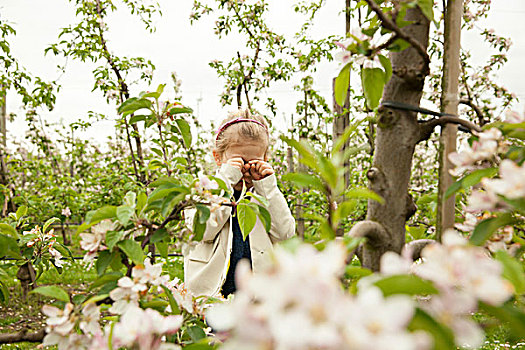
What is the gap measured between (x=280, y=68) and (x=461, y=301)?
4.63m

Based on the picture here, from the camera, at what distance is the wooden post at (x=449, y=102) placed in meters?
0.73

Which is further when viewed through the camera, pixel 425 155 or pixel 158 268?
pixel 425 155

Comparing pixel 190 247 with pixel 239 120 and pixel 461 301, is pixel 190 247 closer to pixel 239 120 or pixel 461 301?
pixel 461 301

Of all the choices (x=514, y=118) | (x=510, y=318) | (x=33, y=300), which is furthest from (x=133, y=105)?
(x=33, y=300)

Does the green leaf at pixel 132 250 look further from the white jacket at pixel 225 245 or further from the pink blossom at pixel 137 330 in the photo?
the white jacket at pixel 225 245

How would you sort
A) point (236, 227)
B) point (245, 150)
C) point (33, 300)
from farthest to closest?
point (33, 300) → point (236, 227) → point (245, 150)

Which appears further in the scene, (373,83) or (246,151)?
(246,151)

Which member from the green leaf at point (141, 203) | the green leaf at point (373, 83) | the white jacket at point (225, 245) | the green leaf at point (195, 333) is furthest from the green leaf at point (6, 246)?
the green leaf at point (373, 83)

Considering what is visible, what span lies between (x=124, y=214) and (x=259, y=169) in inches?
45.2

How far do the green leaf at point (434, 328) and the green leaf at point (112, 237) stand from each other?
567 mm

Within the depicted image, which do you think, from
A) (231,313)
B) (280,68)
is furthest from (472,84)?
(231,313)

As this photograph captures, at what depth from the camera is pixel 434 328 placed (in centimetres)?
35

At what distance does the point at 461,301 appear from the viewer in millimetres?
365

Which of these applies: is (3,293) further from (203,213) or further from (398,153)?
(398,153)
